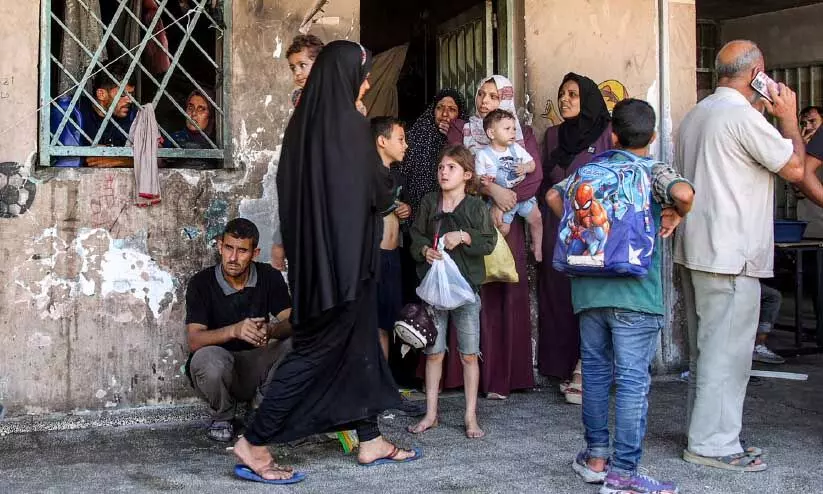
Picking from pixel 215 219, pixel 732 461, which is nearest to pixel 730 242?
pixel 732 461

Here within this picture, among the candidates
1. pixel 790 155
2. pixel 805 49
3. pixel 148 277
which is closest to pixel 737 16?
pixel 805 49

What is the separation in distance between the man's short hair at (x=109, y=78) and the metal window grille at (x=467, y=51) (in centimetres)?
234

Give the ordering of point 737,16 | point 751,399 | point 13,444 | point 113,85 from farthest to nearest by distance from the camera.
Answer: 1. point 737,16
2. point 751,399
3. point 113,85
4. point 13,444

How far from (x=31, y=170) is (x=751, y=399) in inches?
166

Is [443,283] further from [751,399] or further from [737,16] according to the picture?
[737,16]

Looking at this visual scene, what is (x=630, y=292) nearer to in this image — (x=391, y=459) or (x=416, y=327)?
(x=416, y=327)

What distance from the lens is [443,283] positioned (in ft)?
14.9

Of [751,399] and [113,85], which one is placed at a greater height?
[113,85]

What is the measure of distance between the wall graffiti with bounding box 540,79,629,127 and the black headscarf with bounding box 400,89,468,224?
0.55m

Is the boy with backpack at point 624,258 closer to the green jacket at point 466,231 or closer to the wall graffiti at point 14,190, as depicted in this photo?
the green jacket at point 466,231

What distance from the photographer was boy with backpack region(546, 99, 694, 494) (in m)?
3.63

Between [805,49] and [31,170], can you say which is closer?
[31,170]

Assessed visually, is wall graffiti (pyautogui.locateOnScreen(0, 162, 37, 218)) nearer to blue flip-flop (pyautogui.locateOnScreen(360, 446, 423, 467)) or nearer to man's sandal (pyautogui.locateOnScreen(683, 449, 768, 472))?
blue flip-flop (pyautogui.locateOnScreen(360, 446, 423, 467))

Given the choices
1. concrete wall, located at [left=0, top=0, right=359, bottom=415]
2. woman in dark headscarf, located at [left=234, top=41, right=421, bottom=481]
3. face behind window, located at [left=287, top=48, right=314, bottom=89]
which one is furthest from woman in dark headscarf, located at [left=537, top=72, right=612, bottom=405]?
woman in dark headscarf, located at [left=234, top=41, right=421, bottom=481]
